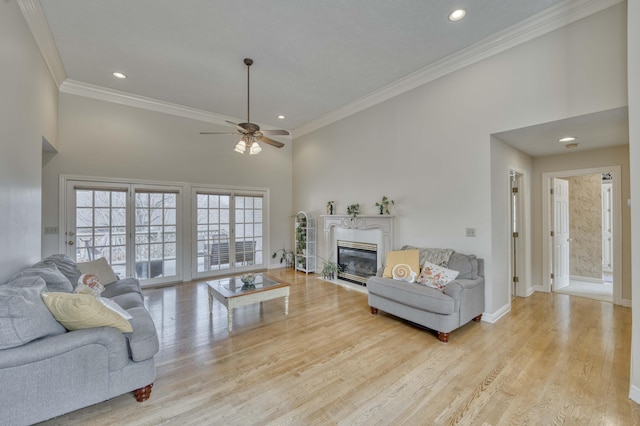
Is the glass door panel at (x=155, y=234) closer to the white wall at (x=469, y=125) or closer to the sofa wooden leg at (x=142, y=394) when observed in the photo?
the white wall at (x=469, y=125)

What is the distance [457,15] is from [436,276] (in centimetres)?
291

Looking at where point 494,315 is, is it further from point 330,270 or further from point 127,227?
point 127,227

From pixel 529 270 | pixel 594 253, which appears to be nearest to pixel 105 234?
pixel 529 270

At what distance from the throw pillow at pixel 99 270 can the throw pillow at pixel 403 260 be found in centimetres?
366

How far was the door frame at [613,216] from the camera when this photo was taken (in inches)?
154

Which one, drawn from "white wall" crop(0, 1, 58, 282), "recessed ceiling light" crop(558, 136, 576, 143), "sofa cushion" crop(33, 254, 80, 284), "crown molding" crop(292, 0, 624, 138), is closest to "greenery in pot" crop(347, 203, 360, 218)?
"crown molding" crop(292, 0, 624, 138)

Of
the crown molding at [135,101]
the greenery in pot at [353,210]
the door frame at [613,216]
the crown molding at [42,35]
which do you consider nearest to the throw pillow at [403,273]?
the greenery in pot at [353,210]

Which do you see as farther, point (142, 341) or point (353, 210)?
point (353, 210)

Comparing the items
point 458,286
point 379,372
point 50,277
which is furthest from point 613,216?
point 50,277

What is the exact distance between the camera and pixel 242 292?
3.25m

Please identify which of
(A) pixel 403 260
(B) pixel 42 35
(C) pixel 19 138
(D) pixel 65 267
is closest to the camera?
(C) pixel 19 138

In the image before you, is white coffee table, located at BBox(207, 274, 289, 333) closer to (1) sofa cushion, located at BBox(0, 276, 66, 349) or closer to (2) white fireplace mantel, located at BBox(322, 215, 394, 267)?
(1) sofa cushion, located at BBox(0, 276, 66, 349)

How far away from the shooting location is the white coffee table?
3123 mm

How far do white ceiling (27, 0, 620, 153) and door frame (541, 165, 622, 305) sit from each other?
1.88 metres
